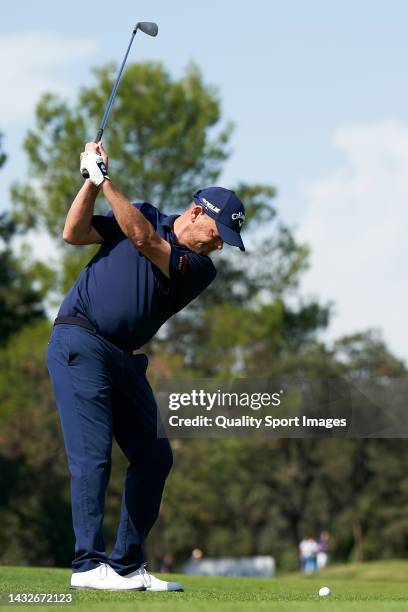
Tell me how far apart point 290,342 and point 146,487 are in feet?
147

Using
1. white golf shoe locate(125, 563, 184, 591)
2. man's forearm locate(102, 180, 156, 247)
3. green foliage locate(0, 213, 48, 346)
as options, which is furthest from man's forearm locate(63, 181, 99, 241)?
green foliage locate(0, 213, 48, 346)

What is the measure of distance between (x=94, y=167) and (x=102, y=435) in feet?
4.67

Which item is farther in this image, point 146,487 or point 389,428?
point 389,428

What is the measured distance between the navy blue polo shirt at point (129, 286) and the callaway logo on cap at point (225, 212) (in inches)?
8.0

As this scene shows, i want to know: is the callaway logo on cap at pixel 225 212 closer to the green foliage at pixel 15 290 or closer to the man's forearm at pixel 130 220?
the man's forearm at pixel 130 220

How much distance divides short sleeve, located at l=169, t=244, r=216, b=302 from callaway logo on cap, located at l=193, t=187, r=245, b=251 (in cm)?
19

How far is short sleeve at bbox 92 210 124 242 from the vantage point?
266 inches

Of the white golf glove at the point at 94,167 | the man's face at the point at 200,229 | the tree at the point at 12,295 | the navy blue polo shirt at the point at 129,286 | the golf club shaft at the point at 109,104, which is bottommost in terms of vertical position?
the navy blue polo shirt at the point at 129,286

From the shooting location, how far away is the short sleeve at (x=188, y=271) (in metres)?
6.55

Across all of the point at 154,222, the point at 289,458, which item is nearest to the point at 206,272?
the point at 154,222

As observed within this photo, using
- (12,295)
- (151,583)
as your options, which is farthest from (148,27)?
(12,295)

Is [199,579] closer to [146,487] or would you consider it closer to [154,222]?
[146,487]

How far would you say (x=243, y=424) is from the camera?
1329cm

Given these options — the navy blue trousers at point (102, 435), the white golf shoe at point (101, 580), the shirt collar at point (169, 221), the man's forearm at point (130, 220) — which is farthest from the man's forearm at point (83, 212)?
the white golf shoe at point (101, 580)
